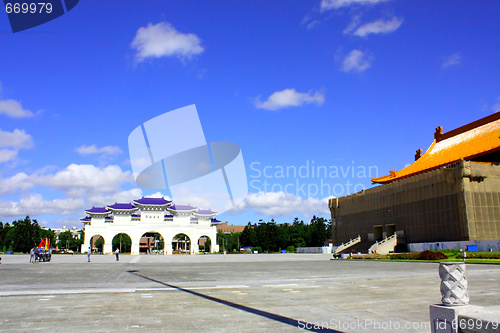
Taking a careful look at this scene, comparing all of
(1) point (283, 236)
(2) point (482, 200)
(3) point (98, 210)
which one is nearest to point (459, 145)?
(2) point (482, 200)

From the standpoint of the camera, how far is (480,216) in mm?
41250

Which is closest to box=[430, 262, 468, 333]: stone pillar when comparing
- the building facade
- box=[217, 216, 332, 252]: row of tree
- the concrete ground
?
the concrete ground

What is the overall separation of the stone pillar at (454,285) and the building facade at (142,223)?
70022 mm

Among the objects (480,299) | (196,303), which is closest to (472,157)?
(480,299)

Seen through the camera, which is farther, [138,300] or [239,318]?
[138,300]

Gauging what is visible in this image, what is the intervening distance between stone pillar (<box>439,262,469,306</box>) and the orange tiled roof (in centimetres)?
4796

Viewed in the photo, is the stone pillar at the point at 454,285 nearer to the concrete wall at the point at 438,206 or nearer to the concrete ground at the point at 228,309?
the concrete ground at the point at 228,309

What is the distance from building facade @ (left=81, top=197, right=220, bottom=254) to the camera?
233 ft

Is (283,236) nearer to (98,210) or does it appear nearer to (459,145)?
(98,210)

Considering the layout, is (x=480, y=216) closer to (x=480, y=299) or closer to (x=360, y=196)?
(x=360, y=196)

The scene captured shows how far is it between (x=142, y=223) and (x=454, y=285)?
7274cm

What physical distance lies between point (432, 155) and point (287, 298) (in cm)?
5595

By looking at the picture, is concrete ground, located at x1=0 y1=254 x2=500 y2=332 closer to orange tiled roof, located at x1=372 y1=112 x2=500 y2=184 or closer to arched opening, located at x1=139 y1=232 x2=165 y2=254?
orange tiled roof, located at x1=372 y1=112 x2=500 y2=184

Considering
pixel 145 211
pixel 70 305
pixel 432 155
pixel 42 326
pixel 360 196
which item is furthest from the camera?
pixel 145 211
